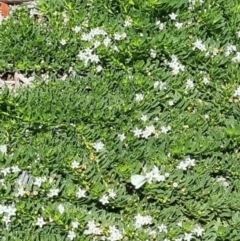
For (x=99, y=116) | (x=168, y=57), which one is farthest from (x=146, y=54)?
(x=99, y=116)

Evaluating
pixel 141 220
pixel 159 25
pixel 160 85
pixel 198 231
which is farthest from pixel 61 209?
pixel 159 25

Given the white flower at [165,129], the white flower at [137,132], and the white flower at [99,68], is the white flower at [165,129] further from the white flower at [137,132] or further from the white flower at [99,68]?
the white flower at [99,68]

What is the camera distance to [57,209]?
235 cm

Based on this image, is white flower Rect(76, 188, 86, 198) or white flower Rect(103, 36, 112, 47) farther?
white flower Rect(103, 36, 112, 47)

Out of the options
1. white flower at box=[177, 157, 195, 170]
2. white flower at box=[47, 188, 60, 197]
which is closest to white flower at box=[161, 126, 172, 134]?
white flower at box=[177, 157, 195, 170]

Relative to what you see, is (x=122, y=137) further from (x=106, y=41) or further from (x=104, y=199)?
(x=106, y=41)

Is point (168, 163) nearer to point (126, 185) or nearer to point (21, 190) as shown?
point (126, 185)

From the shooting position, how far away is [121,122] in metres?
2.47

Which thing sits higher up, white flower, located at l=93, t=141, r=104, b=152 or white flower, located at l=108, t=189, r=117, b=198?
white flower, located at l=93, t=141, r=104, b=152

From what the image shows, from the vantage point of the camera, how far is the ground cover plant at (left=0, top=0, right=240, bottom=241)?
237 centimetres

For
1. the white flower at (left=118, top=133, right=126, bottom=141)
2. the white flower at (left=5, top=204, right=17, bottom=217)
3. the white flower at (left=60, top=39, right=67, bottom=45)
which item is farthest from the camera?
the white flower at (left=60, top=39, right=67, bottom=45)

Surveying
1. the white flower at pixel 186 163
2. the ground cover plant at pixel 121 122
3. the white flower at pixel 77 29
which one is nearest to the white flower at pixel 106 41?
the ground cover plant at pixel 121 122

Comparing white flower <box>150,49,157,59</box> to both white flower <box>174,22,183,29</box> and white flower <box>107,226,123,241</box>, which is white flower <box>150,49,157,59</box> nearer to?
white flower <box>174,22,183,29</box>

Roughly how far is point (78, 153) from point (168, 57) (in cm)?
53
